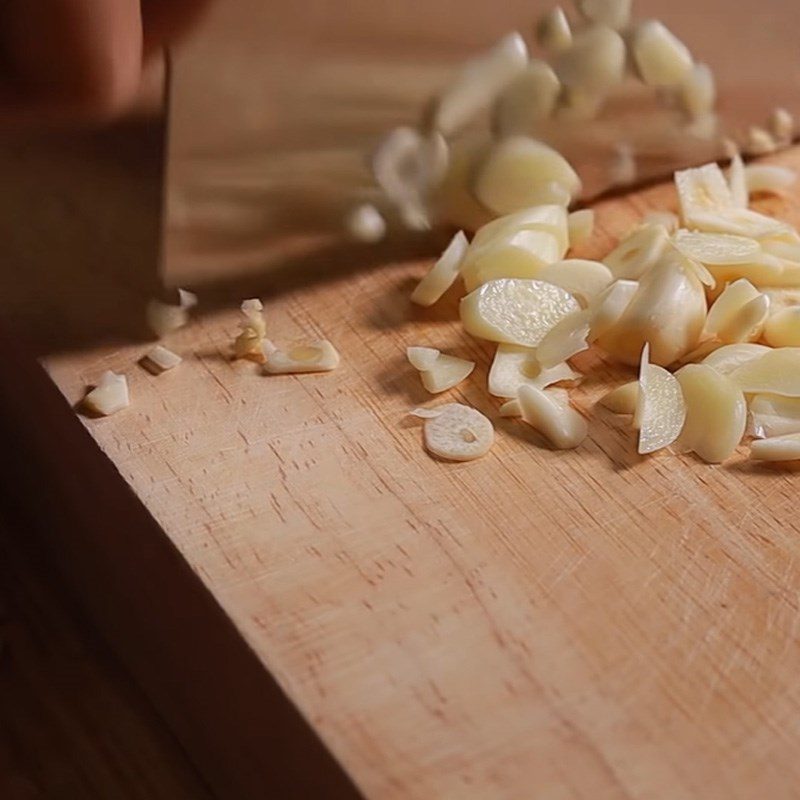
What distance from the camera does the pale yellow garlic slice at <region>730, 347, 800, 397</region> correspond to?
0.87m

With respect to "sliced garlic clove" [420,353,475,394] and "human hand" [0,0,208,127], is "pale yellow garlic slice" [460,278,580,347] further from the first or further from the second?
"human hand" [0,0,208,127]

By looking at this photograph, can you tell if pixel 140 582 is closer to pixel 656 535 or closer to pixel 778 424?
pixel 656 535

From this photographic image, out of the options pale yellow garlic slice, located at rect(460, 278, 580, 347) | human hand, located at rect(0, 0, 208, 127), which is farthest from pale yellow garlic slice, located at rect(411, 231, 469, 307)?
human hand, located at rect(0, 0, 208, 127)

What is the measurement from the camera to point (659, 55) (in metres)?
1.04

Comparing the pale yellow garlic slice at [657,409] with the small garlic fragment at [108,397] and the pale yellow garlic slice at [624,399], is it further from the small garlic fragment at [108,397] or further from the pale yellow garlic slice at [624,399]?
the small garlic fragment at [108,397]

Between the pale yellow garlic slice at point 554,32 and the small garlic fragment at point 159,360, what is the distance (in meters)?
0.36

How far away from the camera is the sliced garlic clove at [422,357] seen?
0.90 m

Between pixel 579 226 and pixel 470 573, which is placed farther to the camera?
pixel 579 226

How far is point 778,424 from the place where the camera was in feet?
2.82

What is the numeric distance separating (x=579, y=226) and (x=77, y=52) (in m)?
0.43

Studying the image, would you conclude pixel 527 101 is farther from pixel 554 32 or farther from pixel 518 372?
pixel 518 372

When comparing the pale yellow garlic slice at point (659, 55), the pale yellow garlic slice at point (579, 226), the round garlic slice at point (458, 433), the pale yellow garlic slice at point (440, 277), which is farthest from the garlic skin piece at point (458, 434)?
the pale yellow garlic slice at point (659, 55)

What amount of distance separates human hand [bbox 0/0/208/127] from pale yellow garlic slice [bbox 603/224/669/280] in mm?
356

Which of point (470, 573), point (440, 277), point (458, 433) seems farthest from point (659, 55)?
point (470, 573)
